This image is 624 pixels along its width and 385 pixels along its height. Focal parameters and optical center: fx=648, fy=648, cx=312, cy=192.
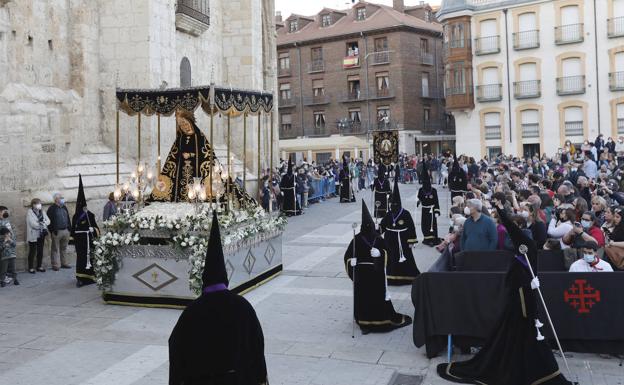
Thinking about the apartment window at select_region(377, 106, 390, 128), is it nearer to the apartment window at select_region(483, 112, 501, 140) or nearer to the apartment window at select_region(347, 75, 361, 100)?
the apartment window at select_region(347, 75, 361, 100)

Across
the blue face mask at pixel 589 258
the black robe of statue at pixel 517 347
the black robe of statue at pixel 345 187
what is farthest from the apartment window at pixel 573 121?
the black robe of statue at pixel 517 347

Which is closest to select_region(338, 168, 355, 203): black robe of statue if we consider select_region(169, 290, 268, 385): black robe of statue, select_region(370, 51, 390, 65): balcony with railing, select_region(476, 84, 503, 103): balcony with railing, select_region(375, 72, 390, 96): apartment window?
select_region(476, 84, 503, 103): balcony with railing

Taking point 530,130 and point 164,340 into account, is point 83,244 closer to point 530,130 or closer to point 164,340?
point 164,340

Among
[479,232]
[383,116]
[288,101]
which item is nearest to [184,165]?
[479,232]

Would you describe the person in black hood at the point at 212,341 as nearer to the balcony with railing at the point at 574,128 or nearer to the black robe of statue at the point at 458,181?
the black robe of statue at the point at 458,181

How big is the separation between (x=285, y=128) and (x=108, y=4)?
38.7 meters

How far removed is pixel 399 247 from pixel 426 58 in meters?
42.2

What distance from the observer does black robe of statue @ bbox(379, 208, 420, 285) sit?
1166cm

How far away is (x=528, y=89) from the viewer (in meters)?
40.0

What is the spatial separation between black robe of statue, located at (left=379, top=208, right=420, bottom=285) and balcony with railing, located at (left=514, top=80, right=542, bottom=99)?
30.4 m

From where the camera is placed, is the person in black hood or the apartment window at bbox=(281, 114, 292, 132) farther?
the apartment window at bbox=(281, 114, 292, 132)

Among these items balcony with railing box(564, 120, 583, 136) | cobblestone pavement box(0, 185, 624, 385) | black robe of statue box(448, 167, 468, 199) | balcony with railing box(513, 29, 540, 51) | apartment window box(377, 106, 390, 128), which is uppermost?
balcony with railing box(513, 29, 540, 51)

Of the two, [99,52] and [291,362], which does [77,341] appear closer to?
[291,362]

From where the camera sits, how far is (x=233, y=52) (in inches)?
888
